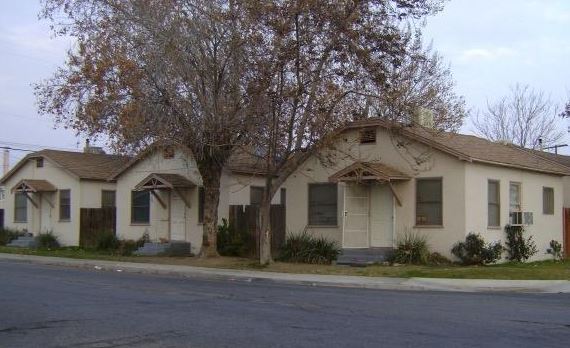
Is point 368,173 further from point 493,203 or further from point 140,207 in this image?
point 140,207

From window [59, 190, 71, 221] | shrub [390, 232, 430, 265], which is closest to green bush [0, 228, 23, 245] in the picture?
window [59, 190, 71, 221]

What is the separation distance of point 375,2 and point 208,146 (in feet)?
22.7

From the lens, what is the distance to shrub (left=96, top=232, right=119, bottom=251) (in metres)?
31.4

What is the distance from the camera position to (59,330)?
32.5 feet

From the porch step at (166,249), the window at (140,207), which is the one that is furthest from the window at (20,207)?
the porch step at (166,249)

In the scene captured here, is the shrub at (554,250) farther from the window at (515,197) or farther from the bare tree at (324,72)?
the bare tree at (324,72)

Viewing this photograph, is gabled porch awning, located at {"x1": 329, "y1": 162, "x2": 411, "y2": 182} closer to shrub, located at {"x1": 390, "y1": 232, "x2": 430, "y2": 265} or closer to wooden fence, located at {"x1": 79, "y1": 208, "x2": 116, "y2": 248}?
shrub, located at {"x1": 390, "y1": 232, "x2": 430, "y2": 265}

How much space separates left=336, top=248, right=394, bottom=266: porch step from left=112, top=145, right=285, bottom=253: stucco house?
5.53 meters

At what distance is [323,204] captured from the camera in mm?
26531

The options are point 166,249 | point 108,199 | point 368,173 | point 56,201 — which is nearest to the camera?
point 368,173

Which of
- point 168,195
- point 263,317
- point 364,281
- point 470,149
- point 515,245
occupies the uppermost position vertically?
point 470,149

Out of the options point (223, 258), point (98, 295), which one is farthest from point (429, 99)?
point (98, 295)

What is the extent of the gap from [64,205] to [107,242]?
4.76 meters

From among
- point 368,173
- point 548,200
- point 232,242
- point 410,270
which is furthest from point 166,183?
point 548,200
